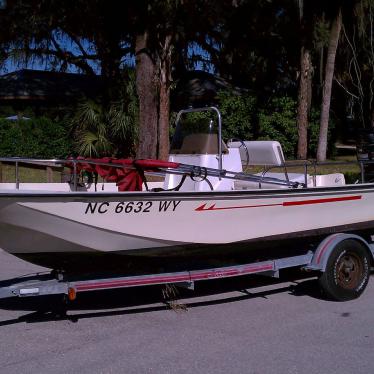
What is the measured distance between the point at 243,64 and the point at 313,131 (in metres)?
6.82

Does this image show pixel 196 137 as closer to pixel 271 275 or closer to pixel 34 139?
pixel 271 275

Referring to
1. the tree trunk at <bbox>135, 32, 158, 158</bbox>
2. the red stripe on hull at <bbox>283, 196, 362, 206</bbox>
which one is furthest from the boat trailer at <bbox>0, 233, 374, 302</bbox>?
the tree trunk at <bbox>135, 32, 158, 158</bbox>

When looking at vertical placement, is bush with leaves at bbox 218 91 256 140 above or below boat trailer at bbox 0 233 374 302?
above

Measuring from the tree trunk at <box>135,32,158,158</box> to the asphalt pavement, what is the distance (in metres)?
10.5

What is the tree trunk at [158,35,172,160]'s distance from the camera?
18.4 meters

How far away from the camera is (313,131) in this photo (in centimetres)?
2350

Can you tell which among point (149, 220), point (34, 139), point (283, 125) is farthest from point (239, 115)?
point (149, 220)

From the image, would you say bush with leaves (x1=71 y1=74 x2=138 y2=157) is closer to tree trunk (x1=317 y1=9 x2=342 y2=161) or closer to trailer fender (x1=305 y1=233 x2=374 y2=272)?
tree trunk (x1=317 y1=9 x2=342 y2=161)

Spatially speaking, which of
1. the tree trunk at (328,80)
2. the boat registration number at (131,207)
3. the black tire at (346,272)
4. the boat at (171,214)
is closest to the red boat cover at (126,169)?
the boat at (171,214)

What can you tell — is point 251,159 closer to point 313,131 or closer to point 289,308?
point 289,308

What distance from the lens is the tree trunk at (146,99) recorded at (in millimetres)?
18203

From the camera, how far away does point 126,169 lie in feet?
21.4

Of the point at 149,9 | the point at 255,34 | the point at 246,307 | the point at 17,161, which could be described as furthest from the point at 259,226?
the point at 255,34

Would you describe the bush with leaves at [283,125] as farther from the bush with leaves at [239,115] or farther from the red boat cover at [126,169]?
the red boat cover at [126,169]
